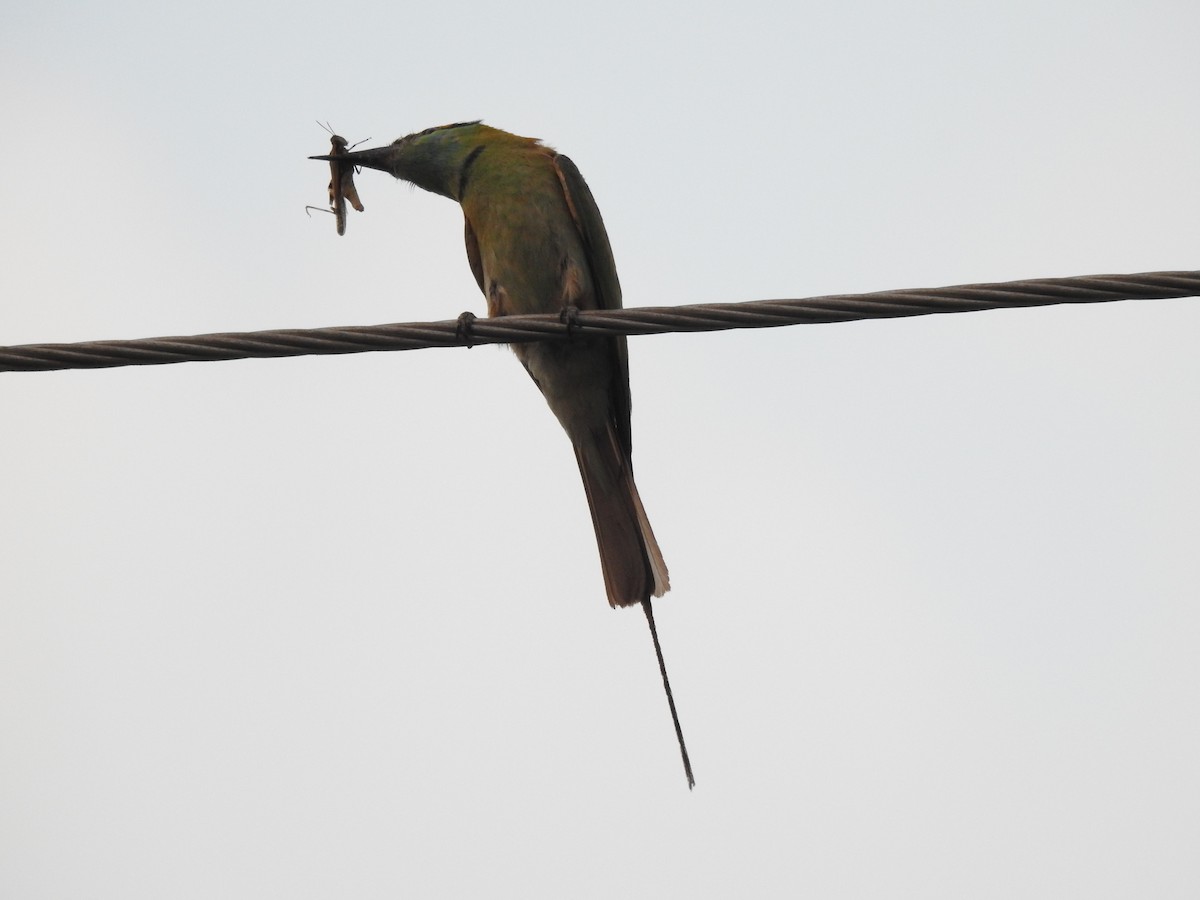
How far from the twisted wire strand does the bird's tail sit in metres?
1.44

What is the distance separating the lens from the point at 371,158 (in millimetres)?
4980

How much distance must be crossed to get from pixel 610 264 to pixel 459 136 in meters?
0.87

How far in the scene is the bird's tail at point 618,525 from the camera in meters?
4.24

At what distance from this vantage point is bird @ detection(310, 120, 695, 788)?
4.29m

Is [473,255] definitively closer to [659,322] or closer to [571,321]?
[571,321]

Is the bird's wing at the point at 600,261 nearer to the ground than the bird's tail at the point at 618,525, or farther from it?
farther from it

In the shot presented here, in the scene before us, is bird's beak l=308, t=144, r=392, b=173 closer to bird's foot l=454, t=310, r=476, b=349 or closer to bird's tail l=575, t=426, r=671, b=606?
bird's tail l=575, t=426, r=671, b=606

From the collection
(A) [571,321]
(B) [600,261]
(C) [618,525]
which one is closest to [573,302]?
(B) [600,261]

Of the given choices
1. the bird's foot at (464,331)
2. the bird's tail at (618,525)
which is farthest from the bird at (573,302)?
the bird's foot at (464,331)

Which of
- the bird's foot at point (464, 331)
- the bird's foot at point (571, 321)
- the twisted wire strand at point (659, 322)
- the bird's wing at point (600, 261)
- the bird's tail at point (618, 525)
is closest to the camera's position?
the twisted wire strand at point (659, 322)

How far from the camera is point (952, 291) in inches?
105

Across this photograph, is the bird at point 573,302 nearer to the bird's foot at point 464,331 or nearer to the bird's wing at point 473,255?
the bird's wing at point 473,255

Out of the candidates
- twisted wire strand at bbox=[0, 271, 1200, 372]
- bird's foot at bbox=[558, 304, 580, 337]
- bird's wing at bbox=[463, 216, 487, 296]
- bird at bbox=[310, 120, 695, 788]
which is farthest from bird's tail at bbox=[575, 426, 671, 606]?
twisted wire strand at bbox=[0, 271, 1200, 372]

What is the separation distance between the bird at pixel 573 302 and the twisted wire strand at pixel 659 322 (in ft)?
4.53
